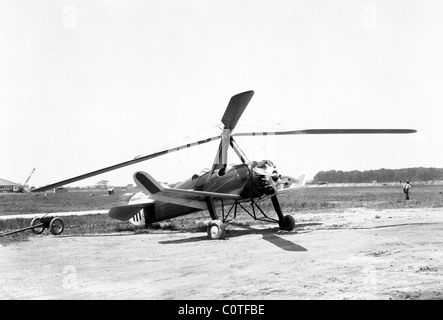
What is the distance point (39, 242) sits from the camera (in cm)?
1608

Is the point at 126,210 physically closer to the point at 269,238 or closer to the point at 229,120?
the point at 229,120

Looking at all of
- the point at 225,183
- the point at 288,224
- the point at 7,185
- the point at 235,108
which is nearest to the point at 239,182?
the point at 225,183

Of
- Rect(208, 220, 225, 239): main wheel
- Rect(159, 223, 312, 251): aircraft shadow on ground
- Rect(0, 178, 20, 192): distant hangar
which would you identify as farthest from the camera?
Rect(0, 178, 20, 192): distant hangar

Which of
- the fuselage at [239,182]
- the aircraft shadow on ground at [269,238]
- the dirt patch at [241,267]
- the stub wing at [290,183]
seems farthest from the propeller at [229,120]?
the dirt patch at [241,267]

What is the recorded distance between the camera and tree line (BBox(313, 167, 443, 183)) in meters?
156

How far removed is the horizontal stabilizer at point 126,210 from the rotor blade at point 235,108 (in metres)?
5.82

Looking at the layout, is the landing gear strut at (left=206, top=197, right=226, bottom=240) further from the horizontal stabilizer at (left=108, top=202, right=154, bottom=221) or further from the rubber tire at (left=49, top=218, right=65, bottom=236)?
the rubber tire at (left=49, top=218, right=65, bottom=236)

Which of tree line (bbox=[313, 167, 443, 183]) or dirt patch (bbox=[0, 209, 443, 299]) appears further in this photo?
tree line (bbox=[313, 167, 443, 183])

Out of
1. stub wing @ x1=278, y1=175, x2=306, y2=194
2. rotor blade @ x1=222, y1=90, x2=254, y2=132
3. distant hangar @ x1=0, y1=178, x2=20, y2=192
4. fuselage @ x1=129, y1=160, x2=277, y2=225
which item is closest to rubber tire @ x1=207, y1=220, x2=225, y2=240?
fuselage @ x1=129, y1=160, x2=277, y2=225

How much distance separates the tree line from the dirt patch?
145 meters

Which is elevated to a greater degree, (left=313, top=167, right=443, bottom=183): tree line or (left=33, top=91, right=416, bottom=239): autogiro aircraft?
(left=33, top=91, right=416, bottom=239): autogiro aircraft

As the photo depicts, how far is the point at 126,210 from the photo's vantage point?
18.3m

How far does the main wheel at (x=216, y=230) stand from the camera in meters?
14.5

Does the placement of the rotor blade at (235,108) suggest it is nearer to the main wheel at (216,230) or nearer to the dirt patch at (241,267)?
the main wheel at (216,230)
